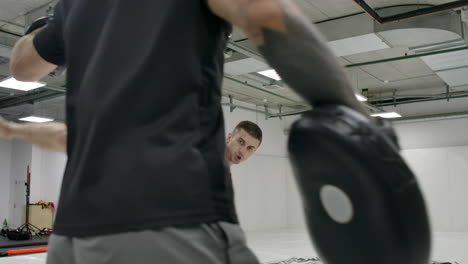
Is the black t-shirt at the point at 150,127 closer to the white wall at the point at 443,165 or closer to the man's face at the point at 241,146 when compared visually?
the man's face at the point at 241,146

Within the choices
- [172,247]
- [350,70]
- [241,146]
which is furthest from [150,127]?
[350,70]

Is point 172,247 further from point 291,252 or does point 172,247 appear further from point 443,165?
point 443,165

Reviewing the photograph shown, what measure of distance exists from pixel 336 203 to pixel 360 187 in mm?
49

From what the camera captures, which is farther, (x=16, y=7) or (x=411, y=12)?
(x=16, y=7)

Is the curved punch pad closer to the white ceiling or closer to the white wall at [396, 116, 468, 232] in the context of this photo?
the white ceiling

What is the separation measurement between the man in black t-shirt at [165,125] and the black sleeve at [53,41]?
0.24 m

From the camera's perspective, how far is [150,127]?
70 centimetres

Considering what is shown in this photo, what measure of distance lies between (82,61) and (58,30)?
0.21m

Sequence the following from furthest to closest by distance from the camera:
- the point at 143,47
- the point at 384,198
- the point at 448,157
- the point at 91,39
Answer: the point at 448,157 → the point at 91,39 → the point at 143,47 → the point at 384,198

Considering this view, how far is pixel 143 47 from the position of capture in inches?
28.8

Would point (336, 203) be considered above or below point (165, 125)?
below

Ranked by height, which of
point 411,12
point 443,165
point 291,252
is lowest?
point 291,252

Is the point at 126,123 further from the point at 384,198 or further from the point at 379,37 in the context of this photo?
the point at 379,37

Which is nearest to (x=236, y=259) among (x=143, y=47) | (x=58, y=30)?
(x=143, y=47)
